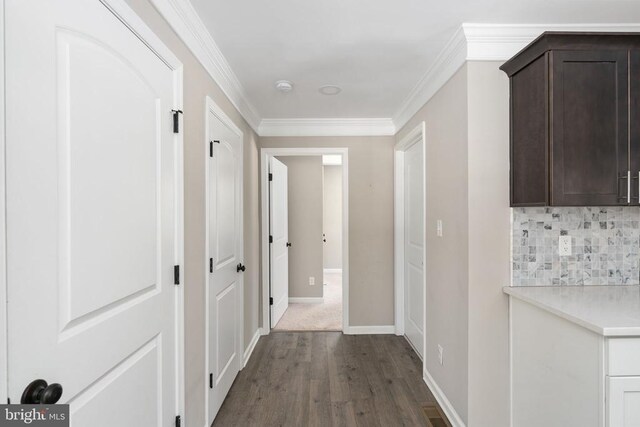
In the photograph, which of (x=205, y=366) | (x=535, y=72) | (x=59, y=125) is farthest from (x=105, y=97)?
(x=535, y=72)

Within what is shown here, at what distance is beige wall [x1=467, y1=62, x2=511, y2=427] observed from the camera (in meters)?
1.88

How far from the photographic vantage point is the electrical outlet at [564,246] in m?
1.88

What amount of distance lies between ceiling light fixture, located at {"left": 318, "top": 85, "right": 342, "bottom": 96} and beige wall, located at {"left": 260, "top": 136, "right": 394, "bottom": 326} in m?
0.84

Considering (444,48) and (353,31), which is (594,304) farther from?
(353,31)

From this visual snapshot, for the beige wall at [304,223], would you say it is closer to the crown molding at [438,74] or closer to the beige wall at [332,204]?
the crown molding at [438,74]

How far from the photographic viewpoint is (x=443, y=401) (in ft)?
7.34

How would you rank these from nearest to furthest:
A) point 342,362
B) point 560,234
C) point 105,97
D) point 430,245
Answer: point 105,97, point 560,234, point 430,245, point 342,362

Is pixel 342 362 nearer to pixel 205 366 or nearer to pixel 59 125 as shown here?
pixel 205 366

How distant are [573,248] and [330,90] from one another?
2.00 metres

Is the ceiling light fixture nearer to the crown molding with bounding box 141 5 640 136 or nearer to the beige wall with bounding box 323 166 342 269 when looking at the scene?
the crown molding with bounding box 141 5 640 136

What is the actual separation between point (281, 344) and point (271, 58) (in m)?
2.63

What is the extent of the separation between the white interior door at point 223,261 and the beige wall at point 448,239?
5.01 feet

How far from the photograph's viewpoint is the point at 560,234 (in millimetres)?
1881

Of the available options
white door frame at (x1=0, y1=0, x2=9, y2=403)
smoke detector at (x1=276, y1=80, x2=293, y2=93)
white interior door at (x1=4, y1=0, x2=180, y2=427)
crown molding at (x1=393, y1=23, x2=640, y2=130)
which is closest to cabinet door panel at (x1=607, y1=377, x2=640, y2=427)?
crown molding at (x1=393, y1=23, x2=640, y2=130)
